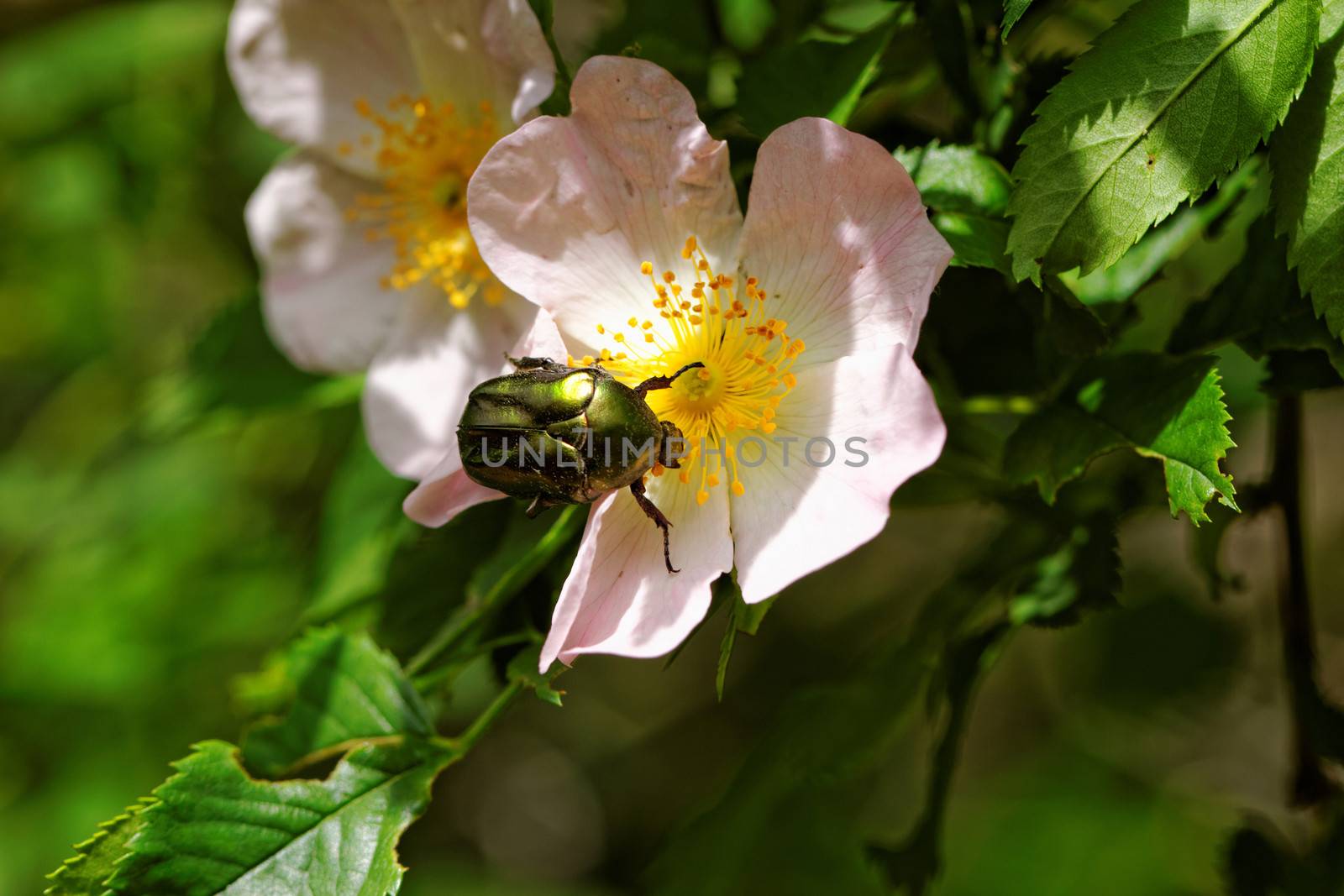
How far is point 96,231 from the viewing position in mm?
2633

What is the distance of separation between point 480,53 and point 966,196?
2.07 feet

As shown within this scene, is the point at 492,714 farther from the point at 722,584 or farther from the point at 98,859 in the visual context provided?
the point at 98,859

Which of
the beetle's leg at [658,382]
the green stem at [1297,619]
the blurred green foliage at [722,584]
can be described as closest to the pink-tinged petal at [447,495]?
the blurred green foliage at [722,584]

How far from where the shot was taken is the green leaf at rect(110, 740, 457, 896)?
112cm

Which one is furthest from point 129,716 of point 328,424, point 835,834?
point 835,834

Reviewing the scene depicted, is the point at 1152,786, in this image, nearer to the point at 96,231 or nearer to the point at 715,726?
the point at 715,726

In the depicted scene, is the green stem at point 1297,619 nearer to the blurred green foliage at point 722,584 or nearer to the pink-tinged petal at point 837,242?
the blurred green foliage at point 722,584

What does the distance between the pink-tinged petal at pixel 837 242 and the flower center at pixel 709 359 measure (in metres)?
0.03

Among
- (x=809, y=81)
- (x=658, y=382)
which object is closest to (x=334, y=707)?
(x=658, y=382)

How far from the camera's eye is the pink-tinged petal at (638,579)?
3.32ft

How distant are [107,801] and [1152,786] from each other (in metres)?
2.43

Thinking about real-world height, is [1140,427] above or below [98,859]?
above

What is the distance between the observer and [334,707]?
1272 mm

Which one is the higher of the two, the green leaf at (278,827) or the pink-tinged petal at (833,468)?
the pink-tinged petal at (833,468)
